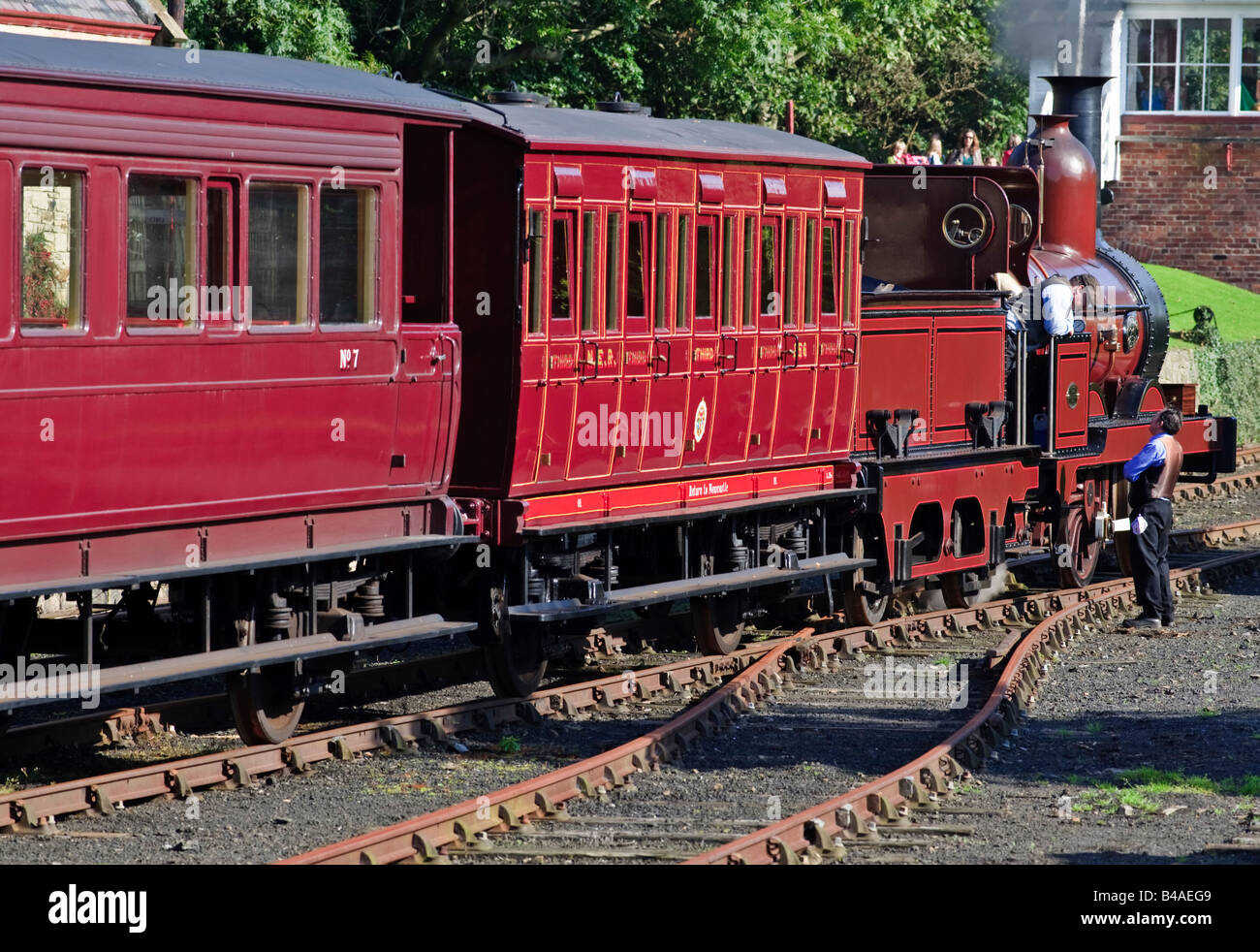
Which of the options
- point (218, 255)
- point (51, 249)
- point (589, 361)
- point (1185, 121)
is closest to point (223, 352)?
point (218, 255)

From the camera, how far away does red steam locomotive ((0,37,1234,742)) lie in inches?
359

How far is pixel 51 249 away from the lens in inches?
352

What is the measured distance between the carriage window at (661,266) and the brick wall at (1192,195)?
93.9 ft

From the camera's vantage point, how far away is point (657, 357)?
499 inches

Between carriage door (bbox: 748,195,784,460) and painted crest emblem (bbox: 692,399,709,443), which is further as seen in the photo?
carriage door (bbox: 748,195,784,460)

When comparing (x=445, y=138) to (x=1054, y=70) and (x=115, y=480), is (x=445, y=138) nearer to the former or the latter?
(x=115, y=480)

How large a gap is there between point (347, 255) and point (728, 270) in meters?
3.51

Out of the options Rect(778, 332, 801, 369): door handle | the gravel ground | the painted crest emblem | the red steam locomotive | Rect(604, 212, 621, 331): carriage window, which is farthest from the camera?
Rect(778, 332, 801, 369): door handle

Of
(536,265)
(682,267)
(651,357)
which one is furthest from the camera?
(682,267)

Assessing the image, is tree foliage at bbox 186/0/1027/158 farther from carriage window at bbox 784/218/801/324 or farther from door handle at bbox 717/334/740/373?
door handle at bbox 717/334/740/373

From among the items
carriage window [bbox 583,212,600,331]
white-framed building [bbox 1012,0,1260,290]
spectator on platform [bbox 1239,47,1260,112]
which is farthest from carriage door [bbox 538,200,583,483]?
spectator on platform [bbox 1239,47,1260,112]

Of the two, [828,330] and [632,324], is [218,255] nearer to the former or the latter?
[632,324]

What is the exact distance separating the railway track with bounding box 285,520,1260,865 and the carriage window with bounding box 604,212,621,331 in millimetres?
2367

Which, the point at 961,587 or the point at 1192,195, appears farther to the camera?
the point at 1192,195
